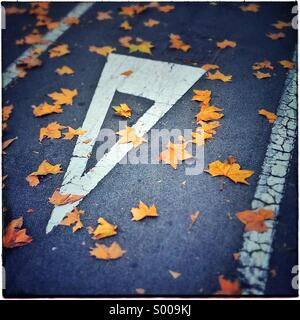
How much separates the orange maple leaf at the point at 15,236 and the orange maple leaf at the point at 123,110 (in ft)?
5.16

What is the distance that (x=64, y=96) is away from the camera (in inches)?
148

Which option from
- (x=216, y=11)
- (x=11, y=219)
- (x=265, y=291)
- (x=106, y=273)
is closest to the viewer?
(x=265, y=291)

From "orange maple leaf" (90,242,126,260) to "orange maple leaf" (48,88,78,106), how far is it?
77.2 inches

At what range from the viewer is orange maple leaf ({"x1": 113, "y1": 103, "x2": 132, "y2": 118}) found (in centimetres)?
342

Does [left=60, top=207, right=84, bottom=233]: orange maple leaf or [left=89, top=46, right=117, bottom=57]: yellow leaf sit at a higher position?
[left=89, top=46, right=117, bottom=57]: yellow leaf

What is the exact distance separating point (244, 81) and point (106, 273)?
2725 mm

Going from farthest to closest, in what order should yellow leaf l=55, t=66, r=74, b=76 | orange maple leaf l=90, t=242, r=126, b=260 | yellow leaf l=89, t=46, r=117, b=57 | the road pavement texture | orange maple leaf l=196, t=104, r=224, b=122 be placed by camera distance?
yellow leaf l=89, t=46, r=117, b=57, yellow leaf l=55, t=66, r=74, b=76, orange maple leaf l=196, t=104, r=224, b=122, orange maple leaf l=90, t=242, r=126, b=260, the road pavement texture

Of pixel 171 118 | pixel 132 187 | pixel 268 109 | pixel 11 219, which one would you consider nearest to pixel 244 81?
pixel 268 109

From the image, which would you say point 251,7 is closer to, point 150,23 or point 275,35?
point 275,35

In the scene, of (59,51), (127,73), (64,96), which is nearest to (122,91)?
(127,73)

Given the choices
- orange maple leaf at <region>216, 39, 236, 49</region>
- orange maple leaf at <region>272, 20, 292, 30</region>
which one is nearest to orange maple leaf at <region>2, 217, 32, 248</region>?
orange maple leaf at <region>216, 39, 236, 49</region>

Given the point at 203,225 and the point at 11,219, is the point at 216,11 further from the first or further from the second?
the point at 11,219

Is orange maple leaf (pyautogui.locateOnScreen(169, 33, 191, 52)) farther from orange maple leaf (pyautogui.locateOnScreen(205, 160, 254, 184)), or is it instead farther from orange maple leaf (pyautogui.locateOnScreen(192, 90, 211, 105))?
orange maple leaf (pyautogui.locateOnScreen(205, 160, 254, 184))

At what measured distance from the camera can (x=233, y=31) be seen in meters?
4.37
